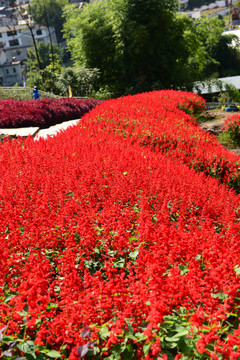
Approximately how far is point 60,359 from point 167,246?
4.43 feet

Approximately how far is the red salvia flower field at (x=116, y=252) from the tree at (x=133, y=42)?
2016 centimetres

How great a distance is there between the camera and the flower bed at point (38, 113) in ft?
44.9

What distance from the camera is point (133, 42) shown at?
25750mm

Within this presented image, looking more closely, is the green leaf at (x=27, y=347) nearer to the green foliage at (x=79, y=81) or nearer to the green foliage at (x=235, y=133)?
the green foliage at (x=235, y=133)

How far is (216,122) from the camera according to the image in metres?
14.9

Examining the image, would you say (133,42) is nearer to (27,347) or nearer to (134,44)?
(134,44)

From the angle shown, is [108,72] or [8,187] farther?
[108,72]

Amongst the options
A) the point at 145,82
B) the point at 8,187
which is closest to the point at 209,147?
the point at 8,187

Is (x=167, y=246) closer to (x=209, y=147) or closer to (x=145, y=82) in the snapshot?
(x=209, y=147)

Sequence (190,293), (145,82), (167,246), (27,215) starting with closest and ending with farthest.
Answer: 1. (190,293)
2. (167,246)
3. (27,215)
4. (145,82)

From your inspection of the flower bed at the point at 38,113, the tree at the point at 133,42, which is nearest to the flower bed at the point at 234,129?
the flower bed at the point at 38,113

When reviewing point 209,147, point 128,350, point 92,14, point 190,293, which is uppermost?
point 92,14

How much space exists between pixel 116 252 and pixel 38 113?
39.9ft

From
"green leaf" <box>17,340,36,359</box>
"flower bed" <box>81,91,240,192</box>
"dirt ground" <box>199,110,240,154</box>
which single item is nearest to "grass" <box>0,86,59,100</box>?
"dirt ground" <box>199,110,240,154</box>
